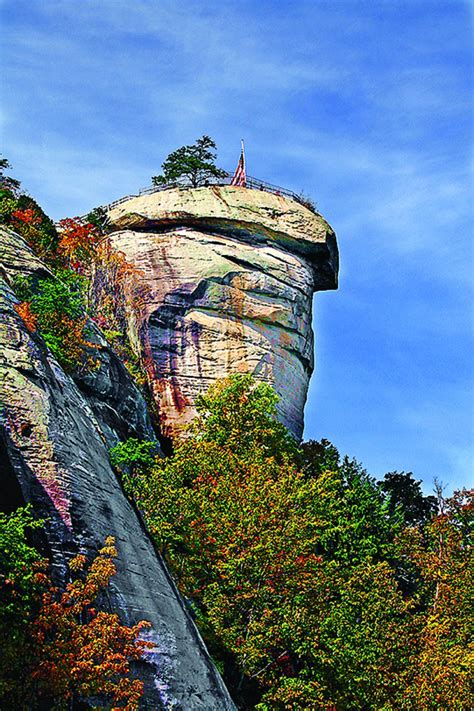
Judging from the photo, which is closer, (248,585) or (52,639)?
(52,639)

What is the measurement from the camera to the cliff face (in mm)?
36250

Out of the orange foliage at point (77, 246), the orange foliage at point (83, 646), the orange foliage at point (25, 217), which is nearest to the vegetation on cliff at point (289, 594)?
the orange foliage at point (83, 646)

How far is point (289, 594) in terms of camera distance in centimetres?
2123

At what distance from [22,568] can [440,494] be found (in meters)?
21.3

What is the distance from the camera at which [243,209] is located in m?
39.8

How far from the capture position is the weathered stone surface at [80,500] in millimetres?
15023

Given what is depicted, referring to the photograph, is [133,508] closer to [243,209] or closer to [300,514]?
[300,514]

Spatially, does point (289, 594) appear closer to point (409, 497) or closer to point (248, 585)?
point (248, 585)

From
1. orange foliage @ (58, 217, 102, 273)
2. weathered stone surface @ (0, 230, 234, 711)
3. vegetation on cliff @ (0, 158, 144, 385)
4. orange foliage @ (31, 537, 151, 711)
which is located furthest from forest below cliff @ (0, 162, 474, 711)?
orange foliage @ (58, 217, 102, 273)

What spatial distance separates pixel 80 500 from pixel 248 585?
278 inches

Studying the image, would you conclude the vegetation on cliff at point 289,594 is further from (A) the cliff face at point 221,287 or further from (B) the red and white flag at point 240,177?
(B) the red and white flag at point 240,177

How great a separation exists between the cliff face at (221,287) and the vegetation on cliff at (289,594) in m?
7.98

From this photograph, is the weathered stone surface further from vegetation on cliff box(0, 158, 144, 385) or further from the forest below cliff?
vegetation on cliff box(0, 158, 144, 385)

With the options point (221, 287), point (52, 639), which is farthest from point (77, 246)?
point (52, 639)
